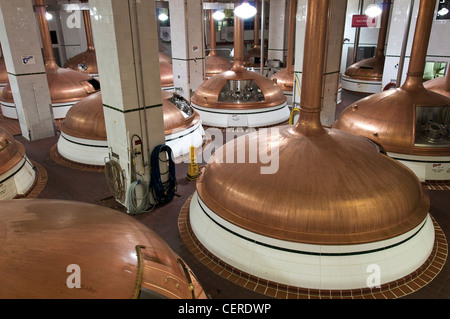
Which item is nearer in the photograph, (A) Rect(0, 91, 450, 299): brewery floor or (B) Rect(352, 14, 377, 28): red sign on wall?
(A) Rect(0, 91, 450, 299): brewery floor

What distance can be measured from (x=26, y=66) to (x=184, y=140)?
5180 mm

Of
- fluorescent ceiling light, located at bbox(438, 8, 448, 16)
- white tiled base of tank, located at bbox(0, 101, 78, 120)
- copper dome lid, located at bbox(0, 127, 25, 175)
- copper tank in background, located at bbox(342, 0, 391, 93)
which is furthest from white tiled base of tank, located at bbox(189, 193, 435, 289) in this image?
copper tank in background, located at bbox(342, 0, 391, 93)

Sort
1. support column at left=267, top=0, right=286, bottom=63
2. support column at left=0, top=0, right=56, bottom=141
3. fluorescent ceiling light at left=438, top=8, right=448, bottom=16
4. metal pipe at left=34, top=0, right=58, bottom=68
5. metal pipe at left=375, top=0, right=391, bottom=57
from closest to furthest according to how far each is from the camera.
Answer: support column at left=0, top=0, right=56, bottom=141 < metal pipe at left=34, top=0, right=58, bottom=68 < fluorescent ceiling light at left=438, top=8, right=448, bottom=16 < metal pipe at left=375, top=0, right=391, bottom=57 < support column at left=267, top=0, right=286, bottom=63

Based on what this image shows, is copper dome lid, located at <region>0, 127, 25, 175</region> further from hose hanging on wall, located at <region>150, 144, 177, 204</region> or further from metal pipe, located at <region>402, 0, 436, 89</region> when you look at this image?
metal pipe, located at <region>402, 0, 436, 89</region>

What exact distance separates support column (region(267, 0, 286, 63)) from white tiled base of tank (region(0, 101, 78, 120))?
37.1 feet

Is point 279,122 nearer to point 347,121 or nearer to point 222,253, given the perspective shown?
point 347,121

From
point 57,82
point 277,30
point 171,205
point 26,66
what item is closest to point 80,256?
point 171,205

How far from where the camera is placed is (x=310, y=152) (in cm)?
500

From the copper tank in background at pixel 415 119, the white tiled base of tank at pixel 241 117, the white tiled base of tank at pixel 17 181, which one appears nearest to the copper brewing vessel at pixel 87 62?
the white tiled base of tank at pixel 241 117

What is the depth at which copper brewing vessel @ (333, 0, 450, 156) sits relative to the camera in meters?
7.38

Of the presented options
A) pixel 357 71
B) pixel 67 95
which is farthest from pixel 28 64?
pixel 357 71

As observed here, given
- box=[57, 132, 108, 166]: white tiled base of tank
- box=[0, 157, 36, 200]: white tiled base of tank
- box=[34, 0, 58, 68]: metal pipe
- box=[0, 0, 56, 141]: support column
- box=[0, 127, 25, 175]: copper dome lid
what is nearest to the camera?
box=[0, 157, 36, 200]: white tiled base of tank

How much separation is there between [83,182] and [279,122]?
275 inches

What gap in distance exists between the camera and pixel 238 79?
1161 cm
